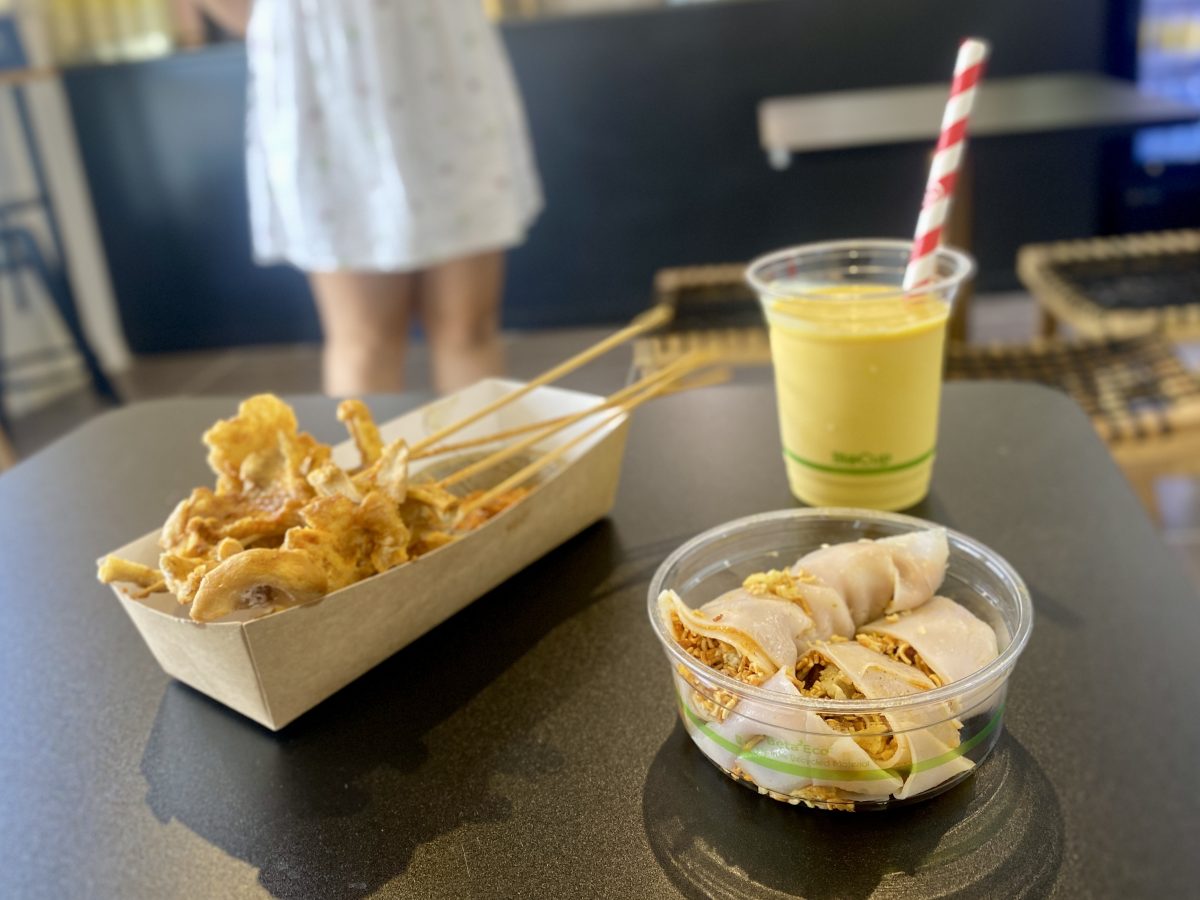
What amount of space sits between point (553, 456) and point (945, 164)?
359 mm

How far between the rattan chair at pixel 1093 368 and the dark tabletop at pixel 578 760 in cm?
52

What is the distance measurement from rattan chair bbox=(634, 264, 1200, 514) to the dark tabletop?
0.52 meters

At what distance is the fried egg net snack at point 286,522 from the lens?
60 centimetres

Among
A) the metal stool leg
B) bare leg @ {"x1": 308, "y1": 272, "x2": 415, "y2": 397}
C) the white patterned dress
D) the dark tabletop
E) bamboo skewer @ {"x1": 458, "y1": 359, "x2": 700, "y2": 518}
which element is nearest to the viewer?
the dark tabletop

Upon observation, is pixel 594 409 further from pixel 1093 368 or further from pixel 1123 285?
pixel 1123 285

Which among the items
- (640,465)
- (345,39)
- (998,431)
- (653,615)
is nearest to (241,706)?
(653,615)

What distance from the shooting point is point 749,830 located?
529 mm

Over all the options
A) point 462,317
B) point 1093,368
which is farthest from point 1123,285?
point 462,317

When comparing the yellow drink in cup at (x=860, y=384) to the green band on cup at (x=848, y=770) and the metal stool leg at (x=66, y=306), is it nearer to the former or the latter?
the green band on cup at (x=848, y=770)

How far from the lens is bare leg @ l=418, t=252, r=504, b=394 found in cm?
185

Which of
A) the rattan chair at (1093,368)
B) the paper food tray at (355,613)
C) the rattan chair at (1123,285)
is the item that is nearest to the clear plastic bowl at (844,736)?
the paper food tray at (355,613)

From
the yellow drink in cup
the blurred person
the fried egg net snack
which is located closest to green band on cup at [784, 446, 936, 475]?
the yellow drink in cup

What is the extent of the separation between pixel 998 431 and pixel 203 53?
129 inches

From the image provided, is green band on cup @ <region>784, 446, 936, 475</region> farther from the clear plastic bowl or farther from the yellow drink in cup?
the clear plastic bowl
